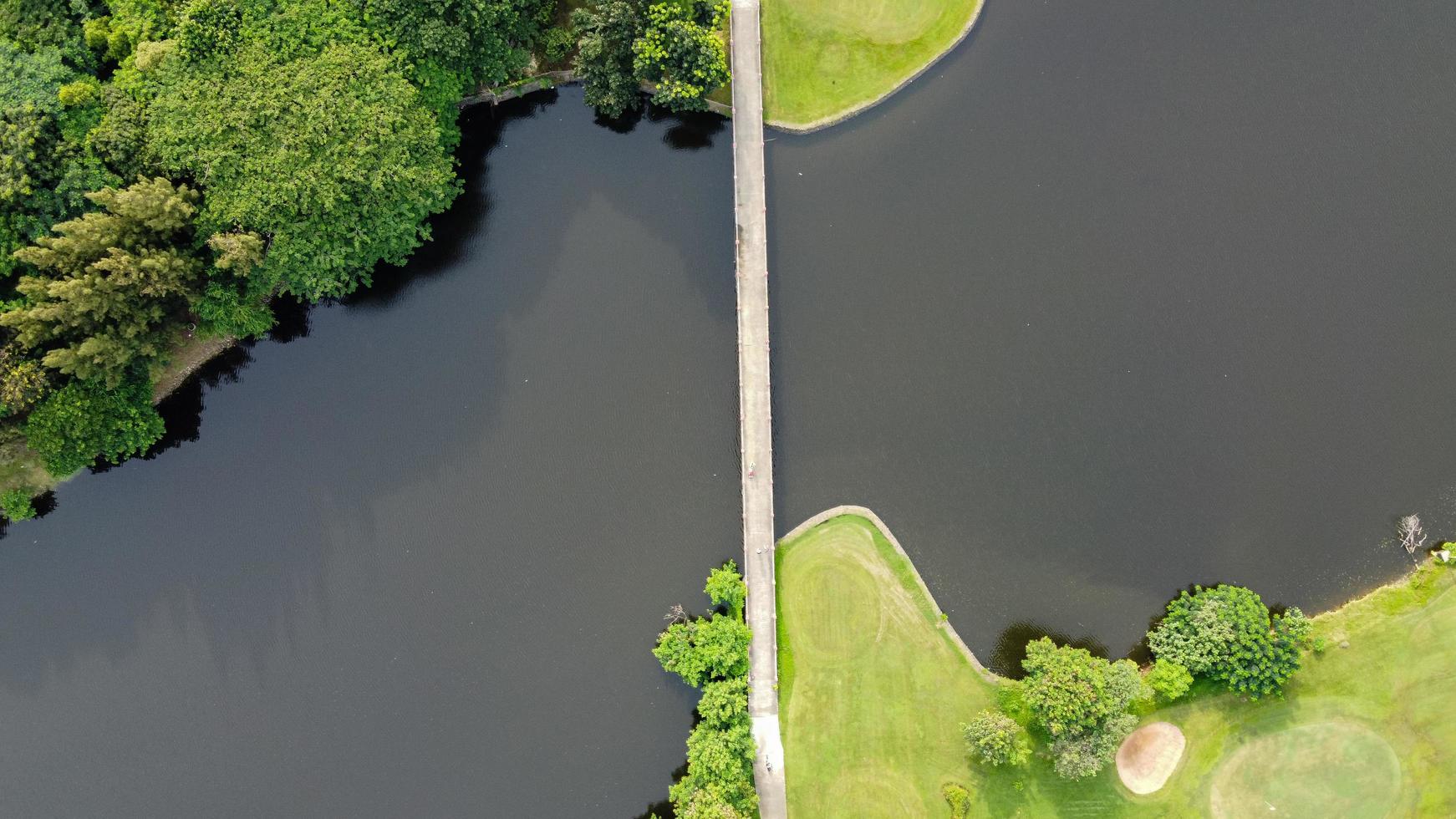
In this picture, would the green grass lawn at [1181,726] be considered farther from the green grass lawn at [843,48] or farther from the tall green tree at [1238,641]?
the green grass lawn at [843,48]

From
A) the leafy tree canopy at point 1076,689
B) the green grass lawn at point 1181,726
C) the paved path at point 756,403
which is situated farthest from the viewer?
the paved path at point 756,403

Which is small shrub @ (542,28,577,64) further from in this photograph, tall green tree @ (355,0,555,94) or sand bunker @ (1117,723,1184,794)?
sand bunker @ (1117,723,1184,794)

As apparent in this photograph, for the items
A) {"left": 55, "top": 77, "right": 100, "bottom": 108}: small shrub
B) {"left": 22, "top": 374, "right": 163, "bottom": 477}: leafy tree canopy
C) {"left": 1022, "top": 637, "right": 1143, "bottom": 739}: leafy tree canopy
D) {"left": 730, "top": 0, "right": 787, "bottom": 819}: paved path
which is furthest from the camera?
{"left": 730, "top": 0, "right": 787, "bottom": 819}: paved path

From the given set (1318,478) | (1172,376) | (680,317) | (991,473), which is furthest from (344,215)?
(1318,478)

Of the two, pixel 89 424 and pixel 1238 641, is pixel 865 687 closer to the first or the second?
pixel 1238 641

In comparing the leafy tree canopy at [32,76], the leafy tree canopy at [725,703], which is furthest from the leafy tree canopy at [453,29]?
the leafy tree canopy at [725,703]

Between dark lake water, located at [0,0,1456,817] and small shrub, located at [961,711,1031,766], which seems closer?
small shrub, located at [961,711,1031,766]

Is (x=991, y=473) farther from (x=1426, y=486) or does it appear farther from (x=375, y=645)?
(x=375, y=645)

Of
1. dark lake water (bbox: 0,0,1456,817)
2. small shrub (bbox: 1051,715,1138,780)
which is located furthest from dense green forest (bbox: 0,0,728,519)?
small shrub (bbox: 1051,715,1138,780)
